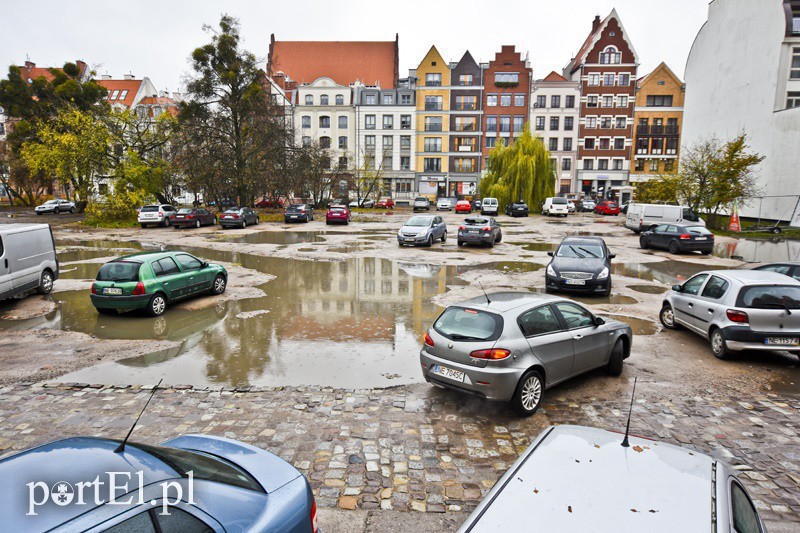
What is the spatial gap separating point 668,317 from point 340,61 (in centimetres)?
7883

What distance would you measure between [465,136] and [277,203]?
3097 cm

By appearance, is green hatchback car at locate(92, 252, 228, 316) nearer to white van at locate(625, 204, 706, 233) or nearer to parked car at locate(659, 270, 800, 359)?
parked car at locate(659, 270, 800, 359)

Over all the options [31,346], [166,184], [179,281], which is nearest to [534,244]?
[179,281]

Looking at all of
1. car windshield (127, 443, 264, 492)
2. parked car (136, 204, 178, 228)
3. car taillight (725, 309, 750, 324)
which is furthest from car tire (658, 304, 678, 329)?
parked car (136, 204, 178, 228)

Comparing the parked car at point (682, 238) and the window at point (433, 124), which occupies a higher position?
the window at point (433, 124)

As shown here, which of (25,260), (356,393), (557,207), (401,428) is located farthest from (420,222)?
(557,207)

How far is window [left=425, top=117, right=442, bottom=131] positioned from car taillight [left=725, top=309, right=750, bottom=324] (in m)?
66.5

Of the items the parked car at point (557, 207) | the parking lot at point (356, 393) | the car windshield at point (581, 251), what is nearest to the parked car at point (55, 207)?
the parking lot at point (356, 393)

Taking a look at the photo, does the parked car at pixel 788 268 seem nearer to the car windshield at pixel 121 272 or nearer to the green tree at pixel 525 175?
the car windshield at pixel 121 272

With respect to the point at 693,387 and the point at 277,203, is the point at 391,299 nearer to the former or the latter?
the point at 693,387

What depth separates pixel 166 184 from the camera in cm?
4359

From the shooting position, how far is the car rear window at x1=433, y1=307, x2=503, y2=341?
6.84m

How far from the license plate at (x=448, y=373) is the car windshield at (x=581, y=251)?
10.2 m

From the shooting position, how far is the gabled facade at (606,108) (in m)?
68.2
